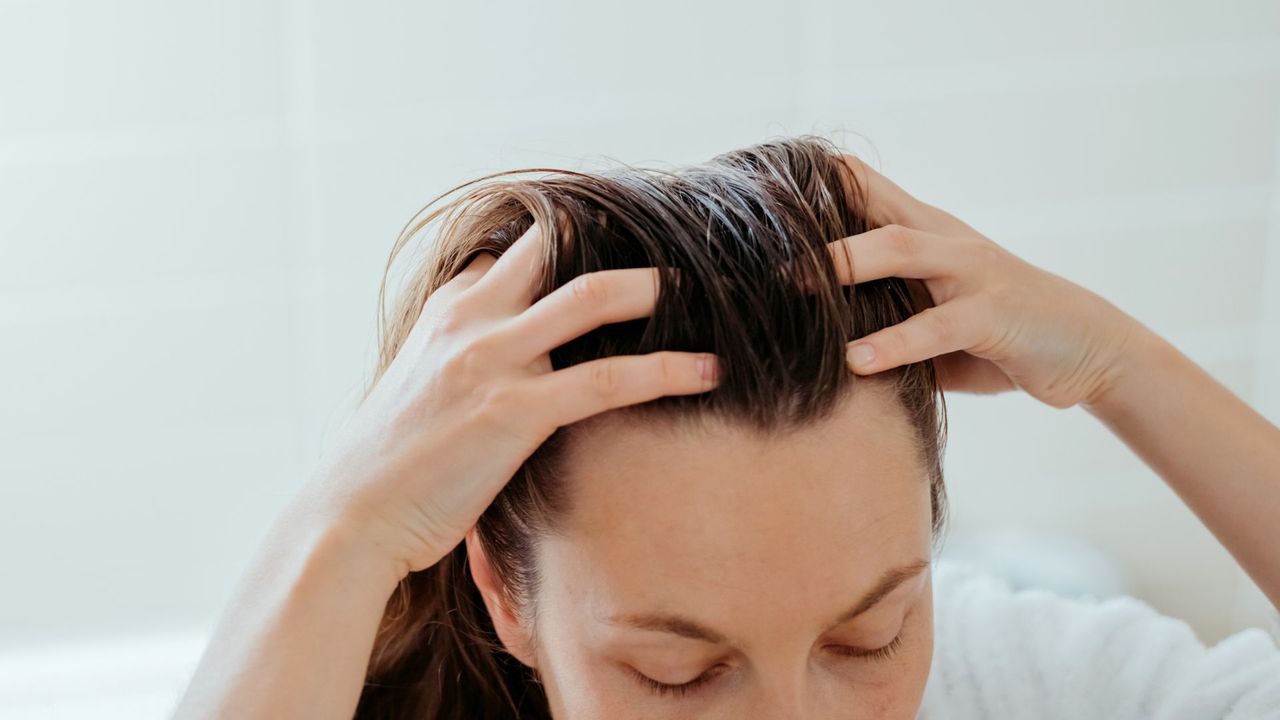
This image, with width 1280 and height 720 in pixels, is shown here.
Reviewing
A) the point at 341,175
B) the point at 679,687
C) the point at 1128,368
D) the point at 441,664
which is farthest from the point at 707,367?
the point at 341,175

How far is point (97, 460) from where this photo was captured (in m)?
1.95

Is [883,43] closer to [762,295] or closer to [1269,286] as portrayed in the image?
[1269,286]

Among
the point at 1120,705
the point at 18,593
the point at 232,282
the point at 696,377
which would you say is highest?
the point at 696,377

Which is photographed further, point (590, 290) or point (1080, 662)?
point (1080, 662)

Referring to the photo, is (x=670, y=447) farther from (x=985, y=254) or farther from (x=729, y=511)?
(x=985, y=254)

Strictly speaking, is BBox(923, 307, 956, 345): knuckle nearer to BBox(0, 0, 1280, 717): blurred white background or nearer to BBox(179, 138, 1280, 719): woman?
BBox(179, 138, 1280, 719): woman

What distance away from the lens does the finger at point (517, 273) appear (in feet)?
3.06

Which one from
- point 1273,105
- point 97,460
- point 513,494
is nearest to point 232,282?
point 97,460

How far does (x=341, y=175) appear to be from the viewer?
73.7 inches

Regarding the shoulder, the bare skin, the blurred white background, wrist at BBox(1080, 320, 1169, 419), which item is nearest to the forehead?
the bare skin

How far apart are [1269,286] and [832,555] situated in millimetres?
1508

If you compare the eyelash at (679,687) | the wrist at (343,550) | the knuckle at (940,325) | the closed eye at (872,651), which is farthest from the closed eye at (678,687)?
the knuckle at (940,325)

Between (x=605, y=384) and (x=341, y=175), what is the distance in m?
1.14

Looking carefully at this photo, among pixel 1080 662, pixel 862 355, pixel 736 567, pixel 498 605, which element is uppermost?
pixel 862 355
